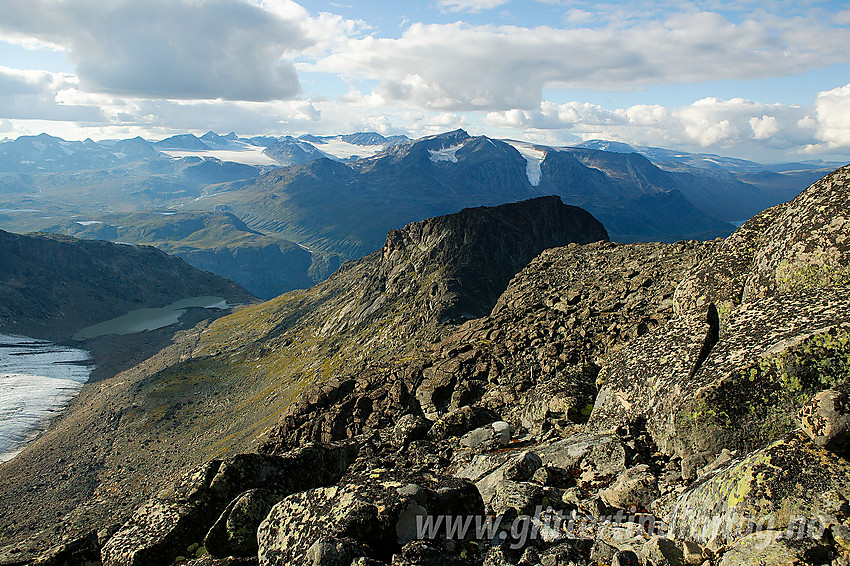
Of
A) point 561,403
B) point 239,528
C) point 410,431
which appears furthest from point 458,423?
point 239,528

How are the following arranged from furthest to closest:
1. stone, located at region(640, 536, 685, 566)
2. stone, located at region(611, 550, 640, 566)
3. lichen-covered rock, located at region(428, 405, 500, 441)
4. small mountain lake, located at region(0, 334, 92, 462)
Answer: small mountain lake, located at region(0, 334, 92, 462) → lichen-covered rock, located at region(428, 405, 500, 441) → stone, located at region(640, 536, 685, 566) → stone, located at region(611, 550, 640, 566)

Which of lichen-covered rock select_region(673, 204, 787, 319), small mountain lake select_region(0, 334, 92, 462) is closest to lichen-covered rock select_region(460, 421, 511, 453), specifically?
lichen-covered rock select_region(673, 204, 787, 319)

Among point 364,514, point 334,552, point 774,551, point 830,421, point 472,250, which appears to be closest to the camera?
point 774,551

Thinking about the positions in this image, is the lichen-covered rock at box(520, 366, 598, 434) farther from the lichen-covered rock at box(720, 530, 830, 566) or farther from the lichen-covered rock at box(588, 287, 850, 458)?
the lichen-covered rock at box(720, 530, 830, 566)

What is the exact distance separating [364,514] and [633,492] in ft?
23.3

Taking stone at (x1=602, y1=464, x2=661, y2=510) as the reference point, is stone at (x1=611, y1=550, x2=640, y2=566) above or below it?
above

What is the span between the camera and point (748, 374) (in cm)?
1239

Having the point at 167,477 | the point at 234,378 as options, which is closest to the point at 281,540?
the point at 167,477

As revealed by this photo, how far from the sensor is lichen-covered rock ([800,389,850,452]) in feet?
31.8

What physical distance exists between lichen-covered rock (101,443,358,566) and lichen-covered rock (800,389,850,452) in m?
14.6

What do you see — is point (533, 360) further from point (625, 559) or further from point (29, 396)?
point (29, 396)

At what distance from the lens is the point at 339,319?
138 metres

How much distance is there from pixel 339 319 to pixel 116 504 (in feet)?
225

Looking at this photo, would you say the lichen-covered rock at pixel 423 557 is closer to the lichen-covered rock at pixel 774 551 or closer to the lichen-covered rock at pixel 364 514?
the lichen-covered rock at pixel 364 514
